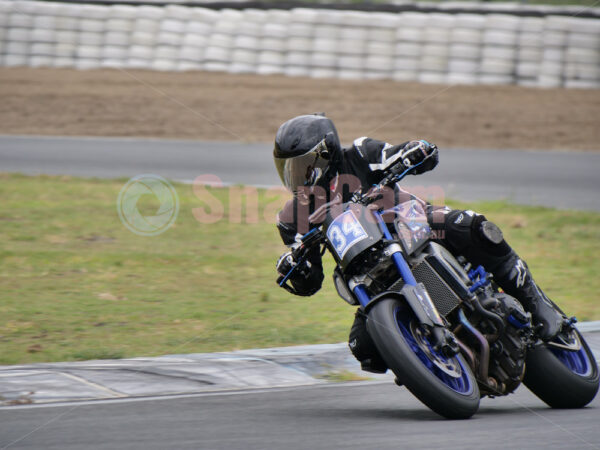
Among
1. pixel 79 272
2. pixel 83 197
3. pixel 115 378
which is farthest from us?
pixel 83 197

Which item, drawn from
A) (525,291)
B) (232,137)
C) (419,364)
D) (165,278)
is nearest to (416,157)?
(525,291)

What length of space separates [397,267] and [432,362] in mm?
495

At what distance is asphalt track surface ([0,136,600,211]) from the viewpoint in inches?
477

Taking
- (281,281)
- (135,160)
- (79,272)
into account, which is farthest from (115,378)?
(135,160)

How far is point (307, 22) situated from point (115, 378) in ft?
49.5

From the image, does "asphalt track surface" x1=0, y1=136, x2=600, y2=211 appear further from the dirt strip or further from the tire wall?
the tire wall

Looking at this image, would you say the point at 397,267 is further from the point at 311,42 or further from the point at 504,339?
the point at 311,42

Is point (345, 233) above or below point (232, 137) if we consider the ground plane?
below

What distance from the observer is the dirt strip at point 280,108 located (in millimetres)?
15992

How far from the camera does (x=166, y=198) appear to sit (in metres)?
11.4

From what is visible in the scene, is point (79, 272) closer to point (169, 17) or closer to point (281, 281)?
point (281, 281)

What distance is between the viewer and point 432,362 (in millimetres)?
3889

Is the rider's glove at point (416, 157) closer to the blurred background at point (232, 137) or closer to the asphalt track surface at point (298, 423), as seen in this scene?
the asphalt track surface at point (298, 423)

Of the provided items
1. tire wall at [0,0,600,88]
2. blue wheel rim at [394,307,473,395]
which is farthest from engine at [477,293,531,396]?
tire wall at [0,0,600,88]
